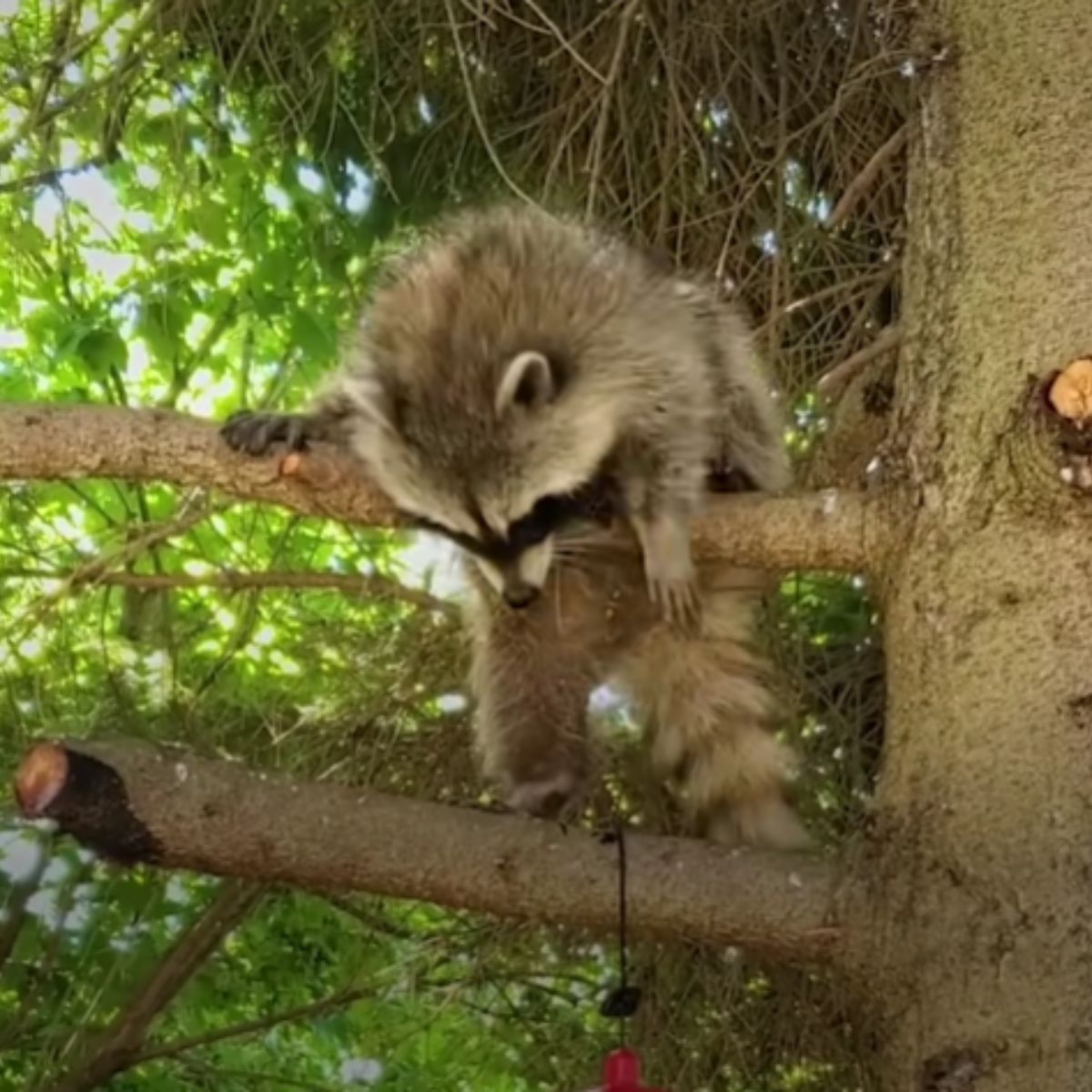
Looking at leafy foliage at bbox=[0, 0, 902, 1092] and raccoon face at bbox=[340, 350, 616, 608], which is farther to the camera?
leafy foliage at bbox=[0, 0, 902, 1092]

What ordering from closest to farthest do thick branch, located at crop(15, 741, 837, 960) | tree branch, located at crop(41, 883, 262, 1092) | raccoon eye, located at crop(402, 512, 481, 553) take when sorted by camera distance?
thick branch, located at crop(15, 741, 837, 960), raccoon eye, located at crop(402, 512, 481, 553), tree branch, located at crop(41, 883, 262, 1092)

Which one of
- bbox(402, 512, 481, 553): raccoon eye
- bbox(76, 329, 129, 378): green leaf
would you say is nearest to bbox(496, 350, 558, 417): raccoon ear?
bbox(402, 512, 481, 553): raccoon eye

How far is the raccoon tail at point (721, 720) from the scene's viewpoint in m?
2.39

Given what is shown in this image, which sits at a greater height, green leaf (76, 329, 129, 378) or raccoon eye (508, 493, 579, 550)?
green leaf (76, 329, 129, 378)

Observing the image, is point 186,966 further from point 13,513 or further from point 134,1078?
point 13,513

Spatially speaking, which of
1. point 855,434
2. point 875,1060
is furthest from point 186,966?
point 875,1060

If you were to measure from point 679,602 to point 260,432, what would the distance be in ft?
1.74

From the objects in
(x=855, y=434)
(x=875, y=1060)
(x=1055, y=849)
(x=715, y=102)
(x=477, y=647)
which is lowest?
(x=875, y=1060)

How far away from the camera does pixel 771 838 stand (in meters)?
2.36

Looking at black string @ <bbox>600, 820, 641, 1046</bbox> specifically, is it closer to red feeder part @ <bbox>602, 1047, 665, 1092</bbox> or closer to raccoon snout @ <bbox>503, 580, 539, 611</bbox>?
red feeder part @ <bbox>602, 1047, 665, 1092</bbox>

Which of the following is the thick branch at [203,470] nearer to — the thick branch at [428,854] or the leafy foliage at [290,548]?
the thick branch at [428,854]

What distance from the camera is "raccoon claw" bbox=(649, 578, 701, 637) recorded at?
90.2 inches

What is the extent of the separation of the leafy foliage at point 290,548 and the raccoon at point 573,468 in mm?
187

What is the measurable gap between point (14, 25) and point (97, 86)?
26 cm
